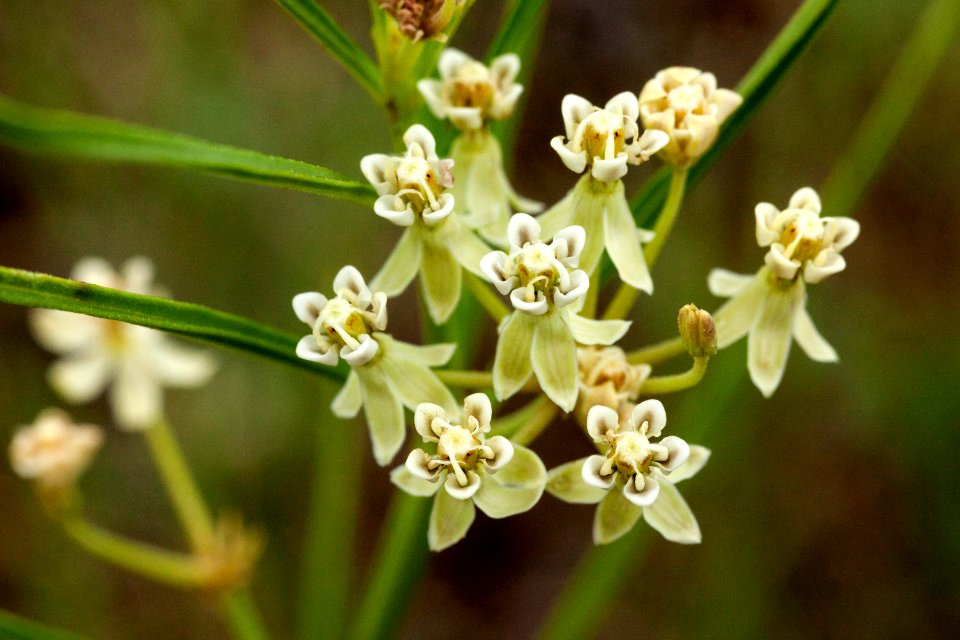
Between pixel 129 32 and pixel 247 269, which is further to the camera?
pixel 129 32

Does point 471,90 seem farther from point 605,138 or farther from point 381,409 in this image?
point 381,409

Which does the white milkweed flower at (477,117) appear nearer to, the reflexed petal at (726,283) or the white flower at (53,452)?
the reflexed petal at (726,283)

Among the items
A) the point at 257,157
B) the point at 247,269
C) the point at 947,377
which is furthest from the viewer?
the point at 247,269

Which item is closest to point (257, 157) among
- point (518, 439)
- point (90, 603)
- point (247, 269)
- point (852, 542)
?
point (518, 439)

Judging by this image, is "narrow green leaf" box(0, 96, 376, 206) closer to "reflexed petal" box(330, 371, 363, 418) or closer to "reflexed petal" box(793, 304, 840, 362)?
"reflexed petal" box(330, 371, 363, 418)

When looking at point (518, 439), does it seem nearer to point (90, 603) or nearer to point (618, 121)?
point (618, 121)

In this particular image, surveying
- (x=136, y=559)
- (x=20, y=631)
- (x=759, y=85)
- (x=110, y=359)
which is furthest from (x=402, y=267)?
(x=110, y=359)

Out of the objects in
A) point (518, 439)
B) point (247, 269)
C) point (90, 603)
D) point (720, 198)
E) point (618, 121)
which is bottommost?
point (90, 603)
